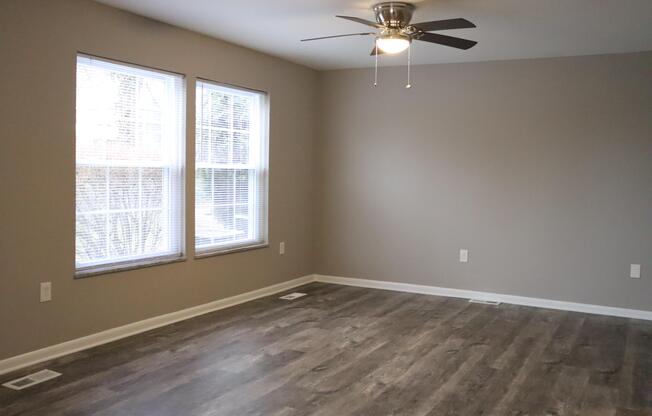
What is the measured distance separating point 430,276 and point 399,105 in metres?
1.81

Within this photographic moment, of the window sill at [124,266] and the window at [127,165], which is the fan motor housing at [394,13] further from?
the window sill at [124,266]

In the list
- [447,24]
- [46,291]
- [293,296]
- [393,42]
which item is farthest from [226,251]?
[447,24]

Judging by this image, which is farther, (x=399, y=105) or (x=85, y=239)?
(x=399, y=105)

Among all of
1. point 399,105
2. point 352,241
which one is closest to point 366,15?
point 399,105

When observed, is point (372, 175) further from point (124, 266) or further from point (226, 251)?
point (124, 266)

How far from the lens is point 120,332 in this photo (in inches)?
172

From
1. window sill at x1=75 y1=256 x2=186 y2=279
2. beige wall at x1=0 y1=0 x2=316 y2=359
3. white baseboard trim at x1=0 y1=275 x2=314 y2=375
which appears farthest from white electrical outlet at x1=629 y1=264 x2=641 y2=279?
window sill at x1=75 y1=256 x2=186 y2=279

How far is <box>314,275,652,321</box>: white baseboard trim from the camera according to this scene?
5.41 metres

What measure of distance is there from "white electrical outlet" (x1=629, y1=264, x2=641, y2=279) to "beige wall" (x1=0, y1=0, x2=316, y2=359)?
3748 millimetres

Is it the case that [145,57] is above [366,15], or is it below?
below

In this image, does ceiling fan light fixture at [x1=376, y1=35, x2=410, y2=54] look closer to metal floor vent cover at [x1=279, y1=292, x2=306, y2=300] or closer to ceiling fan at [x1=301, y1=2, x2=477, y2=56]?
ceiling fan at [x1=301, y1=2, x2=477, y2=56]

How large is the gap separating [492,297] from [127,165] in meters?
3.64

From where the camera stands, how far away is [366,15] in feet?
14.1

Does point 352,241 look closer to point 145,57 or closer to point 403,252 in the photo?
point 403,252
